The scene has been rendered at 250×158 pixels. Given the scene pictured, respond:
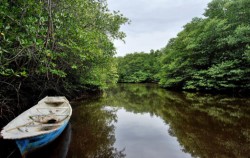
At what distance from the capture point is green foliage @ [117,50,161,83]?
34656mm

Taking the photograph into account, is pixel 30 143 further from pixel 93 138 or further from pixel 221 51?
pixel 221 51

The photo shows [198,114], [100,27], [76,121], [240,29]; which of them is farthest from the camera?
[240,29]

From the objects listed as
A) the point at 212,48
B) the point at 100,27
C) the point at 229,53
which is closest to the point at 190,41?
the point at 212,48

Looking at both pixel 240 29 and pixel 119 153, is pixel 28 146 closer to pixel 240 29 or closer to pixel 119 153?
pixel 119 153

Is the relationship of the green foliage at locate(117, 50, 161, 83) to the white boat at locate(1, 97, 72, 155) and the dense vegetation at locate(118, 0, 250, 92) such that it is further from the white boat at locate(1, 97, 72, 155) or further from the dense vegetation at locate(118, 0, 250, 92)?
the white boat at locate(1, 97, 72, 155)

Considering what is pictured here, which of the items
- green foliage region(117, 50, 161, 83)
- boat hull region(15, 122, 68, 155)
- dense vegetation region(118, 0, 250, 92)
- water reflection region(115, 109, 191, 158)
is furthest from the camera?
green foliage region(117, 50, 161, 83)

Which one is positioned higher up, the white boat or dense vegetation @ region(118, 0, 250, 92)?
dense vegetation @ region(118, 0, 250, 92)

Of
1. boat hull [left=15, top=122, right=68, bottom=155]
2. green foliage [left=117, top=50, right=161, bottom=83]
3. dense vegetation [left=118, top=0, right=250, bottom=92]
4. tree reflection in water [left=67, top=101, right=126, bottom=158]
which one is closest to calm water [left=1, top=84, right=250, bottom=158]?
tree reflection in water [left=67, top=101, right=126, bottom=158]

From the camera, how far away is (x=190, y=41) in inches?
586

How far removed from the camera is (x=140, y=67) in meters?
36.5

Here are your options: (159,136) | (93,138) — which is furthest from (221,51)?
(93,138)

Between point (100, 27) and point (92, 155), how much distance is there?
7.38 metres

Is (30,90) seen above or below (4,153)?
above

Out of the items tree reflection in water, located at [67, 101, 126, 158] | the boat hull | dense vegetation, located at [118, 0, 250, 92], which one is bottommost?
tree reflection in water, located at [67, 101, 126, 158]
